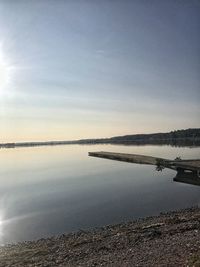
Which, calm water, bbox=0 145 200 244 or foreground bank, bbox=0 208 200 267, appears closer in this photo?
foreground bank, bbox=0 208 200 267

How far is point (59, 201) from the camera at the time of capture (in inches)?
1337

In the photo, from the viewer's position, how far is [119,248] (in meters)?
15.8

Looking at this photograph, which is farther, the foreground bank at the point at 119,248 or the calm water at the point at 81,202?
the calm water at the point at 81,202

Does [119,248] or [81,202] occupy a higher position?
[119,248]

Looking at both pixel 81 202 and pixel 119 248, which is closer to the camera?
pixel 119 248

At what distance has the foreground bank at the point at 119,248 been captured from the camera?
1332 cm

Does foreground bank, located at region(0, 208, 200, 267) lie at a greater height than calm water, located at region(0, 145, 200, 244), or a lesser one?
greater

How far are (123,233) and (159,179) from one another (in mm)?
28398

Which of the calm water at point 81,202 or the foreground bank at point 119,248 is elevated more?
the foreground bank at point 119,248

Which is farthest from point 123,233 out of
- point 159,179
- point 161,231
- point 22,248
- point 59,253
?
point 159,179

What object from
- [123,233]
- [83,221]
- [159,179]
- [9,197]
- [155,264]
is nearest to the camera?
[155,264]

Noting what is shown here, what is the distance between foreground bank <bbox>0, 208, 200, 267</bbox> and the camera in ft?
43.7

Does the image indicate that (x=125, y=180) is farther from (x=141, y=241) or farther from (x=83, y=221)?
(x=141, y=241)

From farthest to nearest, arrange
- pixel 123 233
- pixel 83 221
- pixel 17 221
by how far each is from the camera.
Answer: pixel 17 221 < pixel 83 221 < pixel 123 233
